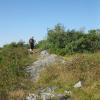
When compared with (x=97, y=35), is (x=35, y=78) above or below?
below

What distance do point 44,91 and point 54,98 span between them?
1552 mm

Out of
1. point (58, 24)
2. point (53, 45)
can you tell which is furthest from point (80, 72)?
point (58, 24)

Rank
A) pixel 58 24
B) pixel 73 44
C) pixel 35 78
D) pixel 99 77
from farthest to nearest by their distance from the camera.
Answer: pixel 58 24, pixel 73 44, pixel 35 78, pixel 99 77

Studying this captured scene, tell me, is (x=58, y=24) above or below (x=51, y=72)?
above

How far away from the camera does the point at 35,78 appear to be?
683 inches

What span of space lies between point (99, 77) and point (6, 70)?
534cm

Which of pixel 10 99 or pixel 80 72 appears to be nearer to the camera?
pixel 10 99

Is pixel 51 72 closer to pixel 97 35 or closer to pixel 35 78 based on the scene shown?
pixel 35 78

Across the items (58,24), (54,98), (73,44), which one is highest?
(58,24)

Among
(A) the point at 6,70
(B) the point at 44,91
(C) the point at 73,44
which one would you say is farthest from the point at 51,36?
(B) the point at 44,91

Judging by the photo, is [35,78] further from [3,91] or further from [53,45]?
[53,45]

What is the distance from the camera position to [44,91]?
14.1 metres

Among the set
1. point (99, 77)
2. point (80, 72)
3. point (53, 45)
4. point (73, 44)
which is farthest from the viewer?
point (53, 45)

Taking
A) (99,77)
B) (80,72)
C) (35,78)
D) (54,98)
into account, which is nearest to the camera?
(54,98)
